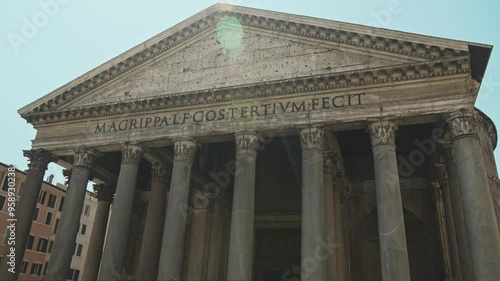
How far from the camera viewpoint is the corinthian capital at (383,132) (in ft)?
34.4

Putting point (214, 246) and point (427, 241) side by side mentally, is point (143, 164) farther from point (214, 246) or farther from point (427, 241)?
point (427, 241)

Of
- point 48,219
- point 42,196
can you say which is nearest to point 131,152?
point 42,196

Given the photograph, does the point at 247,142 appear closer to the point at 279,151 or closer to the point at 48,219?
the point at 279,151

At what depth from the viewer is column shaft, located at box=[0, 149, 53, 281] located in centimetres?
1285

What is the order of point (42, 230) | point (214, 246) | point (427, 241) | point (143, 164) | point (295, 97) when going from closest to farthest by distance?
point (295, 97), point (427, 241), point (214, 246), point (143, 164), point (42, 230)

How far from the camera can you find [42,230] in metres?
30.3

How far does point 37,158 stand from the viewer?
559 inches

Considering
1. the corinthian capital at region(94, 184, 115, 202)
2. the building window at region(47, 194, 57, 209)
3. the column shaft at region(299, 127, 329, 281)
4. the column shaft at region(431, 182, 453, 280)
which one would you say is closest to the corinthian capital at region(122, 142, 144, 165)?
the corinthian capital at region(94, 184, 115, 202)

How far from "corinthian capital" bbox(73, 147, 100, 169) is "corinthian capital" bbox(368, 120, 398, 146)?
9051 millimetres

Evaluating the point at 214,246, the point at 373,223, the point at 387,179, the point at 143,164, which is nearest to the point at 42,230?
the point at 143,164

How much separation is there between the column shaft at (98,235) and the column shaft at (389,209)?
11534mm

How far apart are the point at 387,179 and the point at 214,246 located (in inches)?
322

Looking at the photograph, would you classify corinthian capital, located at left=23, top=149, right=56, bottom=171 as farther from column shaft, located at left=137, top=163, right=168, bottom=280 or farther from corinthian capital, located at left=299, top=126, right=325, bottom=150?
corinthian capital, located at left=299, top=126, right=325, bottom=150

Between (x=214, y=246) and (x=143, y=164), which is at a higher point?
(x=143, y=164)
